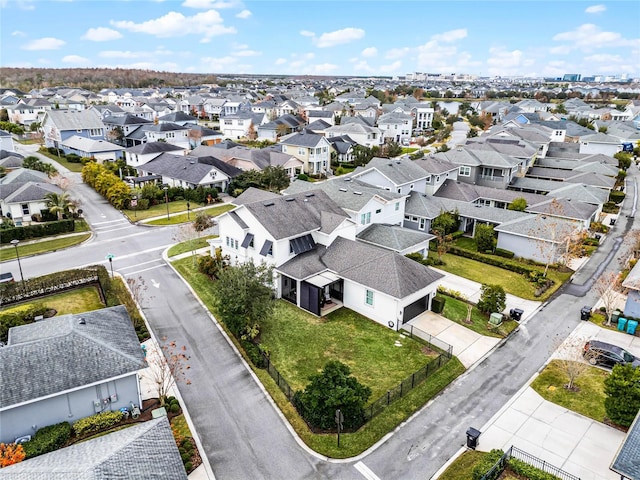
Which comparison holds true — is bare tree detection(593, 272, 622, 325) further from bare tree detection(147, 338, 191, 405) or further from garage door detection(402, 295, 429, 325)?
bare tree detection(147, 338, 191, 405)

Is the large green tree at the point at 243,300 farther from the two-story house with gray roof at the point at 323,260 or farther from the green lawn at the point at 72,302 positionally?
the green lawn at the point at 72,302

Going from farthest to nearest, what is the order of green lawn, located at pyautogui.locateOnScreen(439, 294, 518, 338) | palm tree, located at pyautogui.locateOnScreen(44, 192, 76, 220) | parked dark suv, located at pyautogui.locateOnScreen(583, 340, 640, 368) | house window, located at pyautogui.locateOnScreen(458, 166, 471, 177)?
house window, located at pyautogui.locateOnScreen(458, 166, 471, 177), palm tree, located at pyautogui.locateOnScreen(44, 192, 76, 220), green lawn, located at pyautogui.locateOnScreen(439, 294, 518, 338), parked dark suv, located at pyautogui.locateOnScreen(583, 340, 640, 368)

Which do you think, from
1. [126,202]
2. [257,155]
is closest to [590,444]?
[126,202]

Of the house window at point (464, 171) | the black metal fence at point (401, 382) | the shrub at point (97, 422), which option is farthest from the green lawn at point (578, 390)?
the house window at point (464, 171)

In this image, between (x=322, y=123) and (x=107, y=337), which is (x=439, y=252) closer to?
(x=107, y=337)

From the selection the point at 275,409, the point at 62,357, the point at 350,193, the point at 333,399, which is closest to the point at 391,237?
the point at 350,193

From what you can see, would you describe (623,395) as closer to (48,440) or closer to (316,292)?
(316,292)

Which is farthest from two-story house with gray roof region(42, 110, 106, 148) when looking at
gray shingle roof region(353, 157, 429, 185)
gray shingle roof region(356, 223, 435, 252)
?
gray shingle roof region(356, 223, 435, 252)
